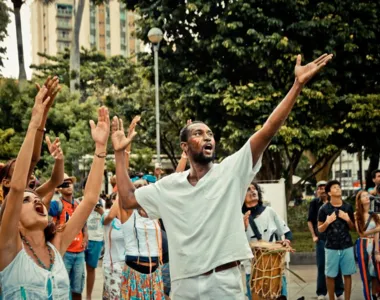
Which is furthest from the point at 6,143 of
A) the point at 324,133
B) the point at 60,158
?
the point at 60,158

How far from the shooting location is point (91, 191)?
13.9 ft

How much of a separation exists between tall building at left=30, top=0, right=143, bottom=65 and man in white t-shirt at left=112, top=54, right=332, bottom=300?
98960mm

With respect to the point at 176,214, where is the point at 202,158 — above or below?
above

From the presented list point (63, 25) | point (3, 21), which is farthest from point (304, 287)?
point (63, 25)

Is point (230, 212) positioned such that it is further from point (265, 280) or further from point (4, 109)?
point (4, 109)

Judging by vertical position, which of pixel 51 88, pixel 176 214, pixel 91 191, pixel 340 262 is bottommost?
pixel 340 262

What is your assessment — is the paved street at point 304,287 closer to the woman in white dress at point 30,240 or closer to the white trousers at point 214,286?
the white trousers at point 214,286

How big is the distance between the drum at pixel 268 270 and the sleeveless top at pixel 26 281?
13.6 feet

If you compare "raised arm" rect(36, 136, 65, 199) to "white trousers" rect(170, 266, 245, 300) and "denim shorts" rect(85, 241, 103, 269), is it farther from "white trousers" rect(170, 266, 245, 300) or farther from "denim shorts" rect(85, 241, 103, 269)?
"denim shorts" rect(85, 241, 103, 269)

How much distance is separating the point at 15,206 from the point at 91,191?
677 mm

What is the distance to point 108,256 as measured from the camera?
800cm

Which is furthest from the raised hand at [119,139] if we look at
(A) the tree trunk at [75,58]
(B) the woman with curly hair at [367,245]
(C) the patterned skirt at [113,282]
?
(A) the tree trunk at [75,58]

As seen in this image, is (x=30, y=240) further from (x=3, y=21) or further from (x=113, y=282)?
(x=3, y=21)

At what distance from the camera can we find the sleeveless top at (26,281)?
3.70m
